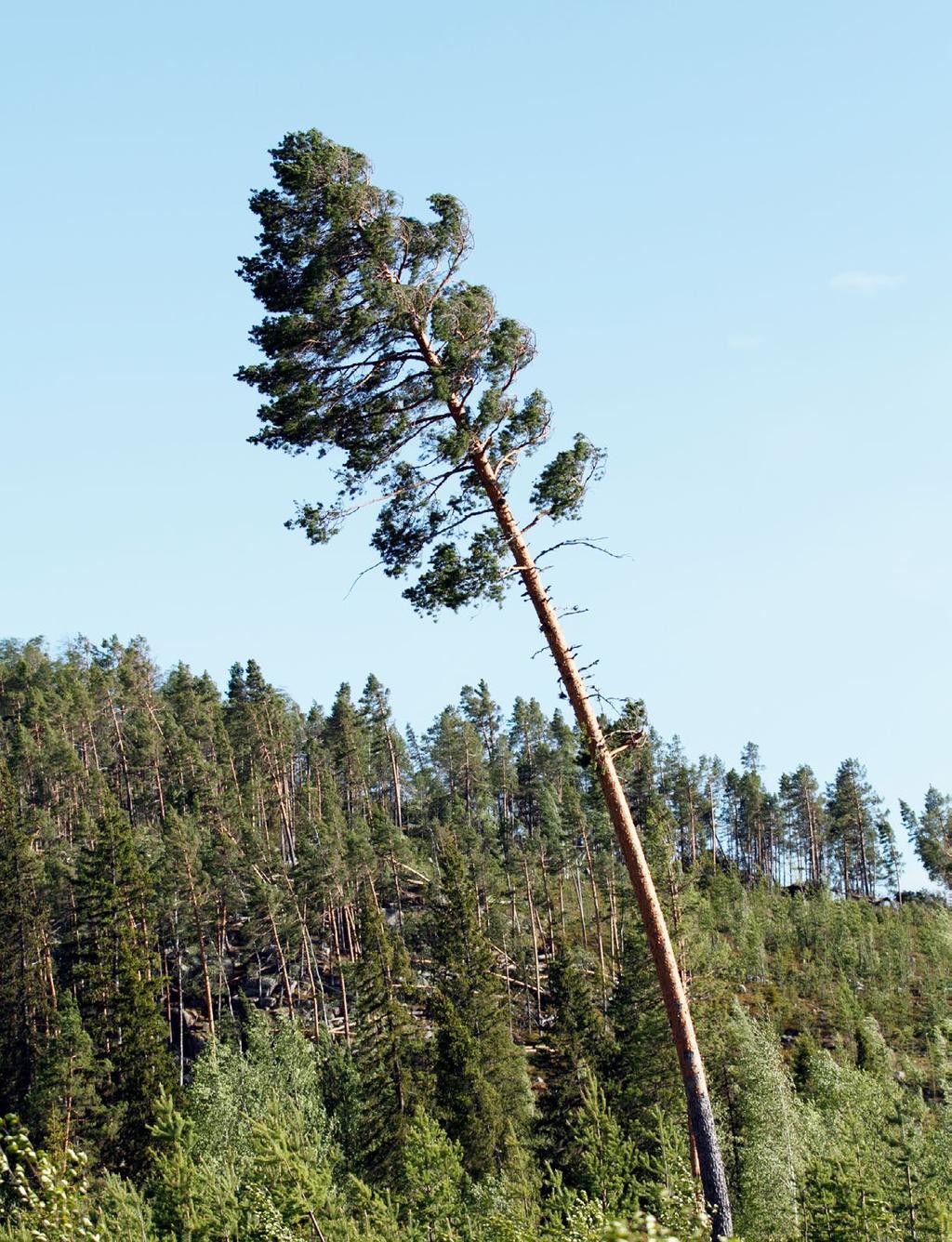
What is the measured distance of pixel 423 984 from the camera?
3223 inches

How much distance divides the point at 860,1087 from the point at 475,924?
1940cm

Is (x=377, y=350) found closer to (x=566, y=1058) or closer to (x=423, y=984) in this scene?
(x=566, y=1058)

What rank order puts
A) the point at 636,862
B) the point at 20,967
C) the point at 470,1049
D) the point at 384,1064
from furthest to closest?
the point at 20,967 → the point at 384,1064 → the point at 470,1049 → the point at 636,862

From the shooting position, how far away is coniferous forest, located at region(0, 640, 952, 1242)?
27734mm

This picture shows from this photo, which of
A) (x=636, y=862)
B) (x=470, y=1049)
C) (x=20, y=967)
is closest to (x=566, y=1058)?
(x=470, y=1049)

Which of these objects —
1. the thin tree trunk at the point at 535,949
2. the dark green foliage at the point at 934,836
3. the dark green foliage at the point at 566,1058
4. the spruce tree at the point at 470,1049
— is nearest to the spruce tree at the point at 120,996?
the spruce tree at the point at 470,1049

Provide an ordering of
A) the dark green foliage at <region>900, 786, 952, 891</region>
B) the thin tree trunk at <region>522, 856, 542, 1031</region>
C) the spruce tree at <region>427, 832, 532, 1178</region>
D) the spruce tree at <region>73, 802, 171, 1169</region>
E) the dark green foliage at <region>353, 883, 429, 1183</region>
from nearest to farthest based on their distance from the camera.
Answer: the spruce tree at <region>427, 832, 532, 1178</region> → the dark green foliage at <region>353, 883, 429, 1183</region> → the spruce tree at <region>73, 802, 171, 1169</region> → the thin tree trunk at <region>522, 856, 542, 1031</region> → the dark green foliage at <region>900, 786, 952, 891</region>

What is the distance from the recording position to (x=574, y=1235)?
19.2 meters

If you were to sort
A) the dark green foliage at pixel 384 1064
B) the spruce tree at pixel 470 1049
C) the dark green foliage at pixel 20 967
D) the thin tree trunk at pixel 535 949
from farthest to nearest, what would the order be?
the thin tree trunk at pixel 535 949, the dark green foliage at pixel 20 967, the dark green foliage at pixel 384 1064, the spruce tree at pixel 470 1049

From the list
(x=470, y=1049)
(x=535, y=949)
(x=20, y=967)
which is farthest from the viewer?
(x=535, y=949)

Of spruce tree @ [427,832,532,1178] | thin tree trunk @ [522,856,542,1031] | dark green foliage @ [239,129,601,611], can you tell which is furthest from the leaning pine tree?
thin tree trunk @ [522,856,542,1031]

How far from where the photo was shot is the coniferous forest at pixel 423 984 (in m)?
27.7

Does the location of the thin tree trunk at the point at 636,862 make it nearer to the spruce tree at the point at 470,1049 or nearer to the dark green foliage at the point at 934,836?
the spruce tree at the point at 470,1049

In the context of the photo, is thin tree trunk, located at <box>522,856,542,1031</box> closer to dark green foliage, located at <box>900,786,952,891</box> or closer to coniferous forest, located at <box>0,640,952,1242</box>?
coniferous forest, located at <box>0,640,952,1242</box>
